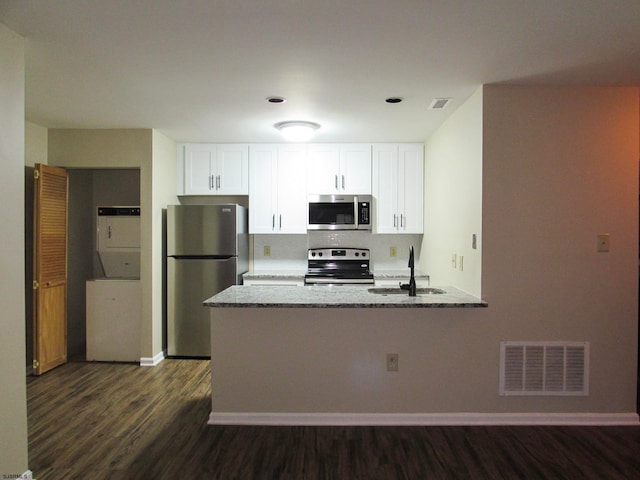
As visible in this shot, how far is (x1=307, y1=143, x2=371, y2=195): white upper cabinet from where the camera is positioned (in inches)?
188

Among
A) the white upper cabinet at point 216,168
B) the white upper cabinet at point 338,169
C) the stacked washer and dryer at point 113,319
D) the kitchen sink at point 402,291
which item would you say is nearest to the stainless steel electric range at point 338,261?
the white upper cabinet at point 338,169

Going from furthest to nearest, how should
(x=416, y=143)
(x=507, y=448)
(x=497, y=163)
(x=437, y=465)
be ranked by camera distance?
(x=416, y=143) → (x=497, y=163) → (x=507, y=448) → (x=437, y=465)

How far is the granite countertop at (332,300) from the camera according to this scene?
272cm

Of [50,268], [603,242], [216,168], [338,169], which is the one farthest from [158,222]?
[603,242]

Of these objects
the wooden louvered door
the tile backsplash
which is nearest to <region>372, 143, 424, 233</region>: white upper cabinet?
the tile backsplash

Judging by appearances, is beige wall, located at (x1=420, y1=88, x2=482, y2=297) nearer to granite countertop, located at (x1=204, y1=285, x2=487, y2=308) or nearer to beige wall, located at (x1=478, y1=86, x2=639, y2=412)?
beige wall, located at (x1=478, y1=86, x2=639, y2=412)

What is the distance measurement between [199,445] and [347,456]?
92 cm

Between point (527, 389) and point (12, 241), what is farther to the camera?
point (527, 389)

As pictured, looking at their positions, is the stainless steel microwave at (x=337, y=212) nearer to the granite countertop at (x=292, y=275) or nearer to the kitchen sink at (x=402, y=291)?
the granite countertop at (x=292, y=275)

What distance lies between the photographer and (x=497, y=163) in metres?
2.92

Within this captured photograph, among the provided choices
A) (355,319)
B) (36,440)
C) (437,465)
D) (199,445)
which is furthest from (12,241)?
(437,465)

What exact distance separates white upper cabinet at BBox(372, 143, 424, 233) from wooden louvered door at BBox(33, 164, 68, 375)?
321 cm

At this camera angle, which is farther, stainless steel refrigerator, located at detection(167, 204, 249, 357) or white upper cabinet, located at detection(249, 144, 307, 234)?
white upper cabinet, located at detection(249, 144, 307, 234)

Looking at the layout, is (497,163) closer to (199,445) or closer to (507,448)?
(507,448)
